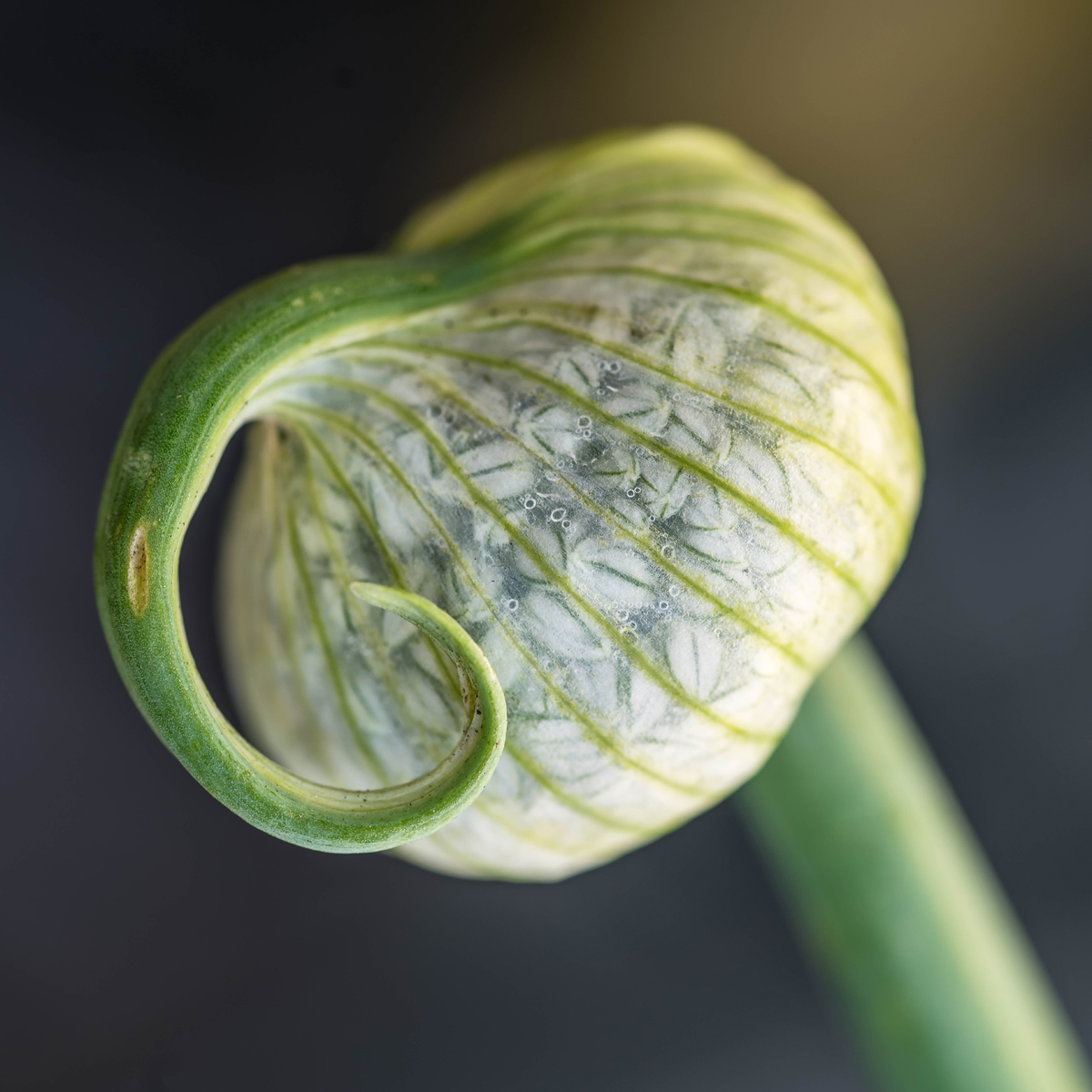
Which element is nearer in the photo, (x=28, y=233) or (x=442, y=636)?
(x=442, y=636)

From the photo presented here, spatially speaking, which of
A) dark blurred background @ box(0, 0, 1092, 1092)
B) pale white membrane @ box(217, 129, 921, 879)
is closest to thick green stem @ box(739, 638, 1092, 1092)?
pale white membrane @ box(217, 129, 921, 879)

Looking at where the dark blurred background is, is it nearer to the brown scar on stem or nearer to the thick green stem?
the thick green stem

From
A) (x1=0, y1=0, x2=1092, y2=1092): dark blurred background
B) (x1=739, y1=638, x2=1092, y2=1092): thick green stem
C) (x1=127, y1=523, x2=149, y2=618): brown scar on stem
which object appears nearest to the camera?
(x1=127, y1=523, x2=149, y2=618): brown scar on stem

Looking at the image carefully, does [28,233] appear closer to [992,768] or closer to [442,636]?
[442,636]

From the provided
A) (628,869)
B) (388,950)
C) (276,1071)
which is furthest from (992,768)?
(276,1071)

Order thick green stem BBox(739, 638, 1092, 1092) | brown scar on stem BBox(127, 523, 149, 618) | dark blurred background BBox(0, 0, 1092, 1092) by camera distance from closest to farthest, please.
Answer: brown scar on stem BBox(127, 523, 149, 618)
thick green stem BBox(739, 638, 1092, 1092)
dark blurred background BBox(0, 0, 1092, 1092)

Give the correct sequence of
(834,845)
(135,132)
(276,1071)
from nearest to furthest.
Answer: (834,845) < (135,132) < (276,1071)

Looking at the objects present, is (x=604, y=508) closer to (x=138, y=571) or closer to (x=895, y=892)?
(x=138, y=571)
